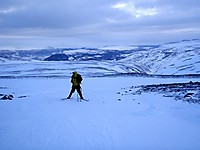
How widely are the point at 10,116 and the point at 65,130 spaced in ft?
13.3

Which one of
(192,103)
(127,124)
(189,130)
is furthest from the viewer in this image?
(192,103)

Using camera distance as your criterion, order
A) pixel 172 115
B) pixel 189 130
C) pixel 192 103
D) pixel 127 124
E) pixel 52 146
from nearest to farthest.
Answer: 1. pixel 52 146
2. pixel 189 130
3. pixel 127 124
4. pixel 172 115
5. pixel 192 103

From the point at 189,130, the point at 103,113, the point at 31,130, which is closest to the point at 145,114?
the point at 103,113

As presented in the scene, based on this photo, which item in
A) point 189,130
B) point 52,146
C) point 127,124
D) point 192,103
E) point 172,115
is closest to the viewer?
point 52,146

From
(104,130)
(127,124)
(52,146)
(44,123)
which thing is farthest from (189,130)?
(44,123)

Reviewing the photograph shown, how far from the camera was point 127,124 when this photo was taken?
1097 centimetres

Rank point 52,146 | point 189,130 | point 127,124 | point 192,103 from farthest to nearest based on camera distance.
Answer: point 192,103 → point 127,124 → point 189,130 → point 52,146

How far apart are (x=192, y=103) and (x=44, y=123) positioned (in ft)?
28.2

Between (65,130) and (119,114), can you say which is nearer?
(65,130)

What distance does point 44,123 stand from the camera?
11.2 metres

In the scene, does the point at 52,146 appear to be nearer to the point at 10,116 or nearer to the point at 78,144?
the point at 78,144

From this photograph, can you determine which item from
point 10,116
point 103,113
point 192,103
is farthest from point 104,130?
point 192,103

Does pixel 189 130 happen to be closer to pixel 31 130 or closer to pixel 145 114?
pixel 145 114

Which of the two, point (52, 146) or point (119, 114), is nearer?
point (52, 146)
